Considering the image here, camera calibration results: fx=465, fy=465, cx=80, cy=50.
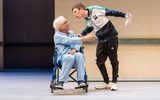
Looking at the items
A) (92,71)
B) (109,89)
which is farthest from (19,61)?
(109,89)

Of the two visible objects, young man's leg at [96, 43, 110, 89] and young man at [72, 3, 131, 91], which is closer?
young man at [72, 3, 131, 91]

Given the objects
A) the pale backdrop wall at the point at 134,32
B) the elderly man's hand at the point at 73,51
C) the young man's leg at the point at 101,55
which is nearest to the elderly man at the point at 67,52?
the elderly man's hand at the point at 73,51

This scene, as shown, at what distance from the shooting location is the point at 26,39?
1079 centimetres

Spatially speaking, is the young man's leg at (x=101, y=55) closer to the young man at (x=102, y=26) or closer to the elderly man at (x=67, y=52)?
the young man at (x=102, y=26)

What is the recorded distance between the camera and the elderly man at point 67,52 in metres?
6.37

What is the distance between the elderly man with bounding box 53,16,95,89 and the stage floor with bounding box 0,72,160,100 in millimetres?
229

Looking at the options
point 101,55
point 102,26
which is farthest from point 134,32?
point 102,26

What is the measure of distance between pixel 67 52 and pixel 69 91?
58cm

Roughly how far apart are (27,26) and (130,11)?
3.50 meters

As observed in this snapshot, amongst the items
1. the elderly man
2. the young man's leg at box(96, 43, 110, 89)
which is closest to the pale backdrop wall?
the young man's leg at box(96, 43, 110, 89)

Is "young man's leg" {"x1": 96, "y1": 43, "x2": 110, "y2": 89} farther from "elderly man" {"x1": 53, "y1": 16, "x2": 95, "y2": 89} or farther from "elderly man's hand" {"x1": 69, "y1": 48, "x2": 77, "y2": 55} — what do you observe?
"elderly man's hand" {"x1": 69, "y1": 48, "x2": 77, "y2": 55}

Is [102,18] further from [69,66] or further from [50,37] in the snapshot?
[50,37]

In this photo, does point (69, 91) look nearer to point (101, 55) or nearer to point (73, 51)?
point (73, 51)

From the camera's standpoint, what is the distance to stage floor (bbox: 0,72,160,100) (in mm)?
6152
